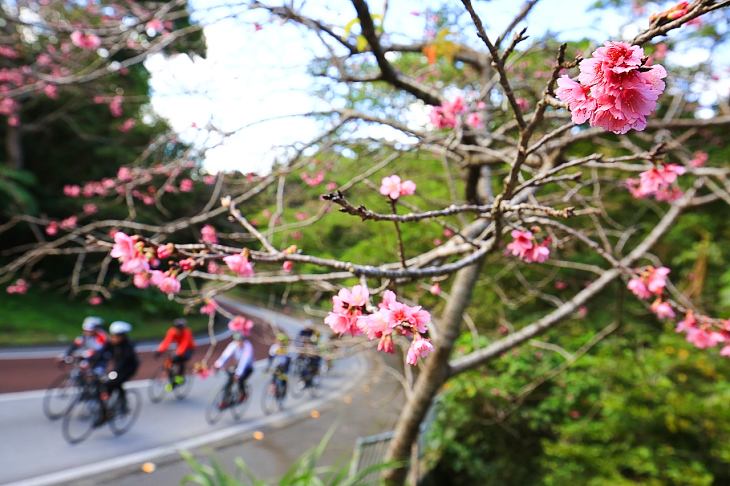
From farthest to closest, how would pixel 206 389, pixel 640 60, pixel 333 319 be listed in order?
pixel 206 389
pixel 333 319
pixel 640 60

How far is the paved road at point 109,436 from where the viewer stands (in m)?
3.88

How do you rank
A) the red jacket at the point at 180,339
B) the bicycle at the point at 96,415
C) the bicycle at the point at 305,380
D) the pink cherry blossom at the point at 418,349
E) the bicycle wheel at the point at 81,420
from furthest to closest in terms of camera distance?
the bicycle at the point at 305,380 < the red jacket at the point at 180,339 < the bicycle at the point at 96,415 < the bicycle wheel at the point at 81,420 < the pink cherry blossom at the point at 418,349

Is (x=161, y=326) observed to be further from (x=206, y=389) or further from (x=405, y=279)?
(x=405, y=279)

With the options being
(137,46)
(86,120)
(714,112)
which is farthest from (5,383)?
(714,112)

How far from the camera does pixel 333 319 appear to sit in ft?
3.34

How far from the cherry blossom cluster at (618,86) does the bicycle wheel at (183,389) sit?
738 centimetres

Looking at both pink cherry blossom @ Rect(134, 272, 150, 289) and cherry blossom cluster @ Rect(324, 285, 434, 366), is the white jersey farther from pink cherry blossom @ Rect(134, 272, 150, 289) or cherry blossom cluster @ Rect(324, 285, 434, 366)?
cherry blossom cluster @ Rect(324, 285, 434, 366)

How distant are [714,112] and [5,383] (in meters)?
11.1

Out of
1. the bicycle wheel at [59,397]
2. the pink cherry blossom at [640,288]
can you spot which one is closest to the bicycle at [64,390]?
the bicycle wheel at [59,397]

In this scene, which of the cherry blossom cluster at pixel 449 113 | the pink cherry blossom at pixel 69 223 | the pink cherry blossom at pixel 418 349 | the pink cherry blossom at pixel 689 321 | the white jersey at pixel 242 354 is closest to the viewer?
the pink cherry blossom at pixel 418 349

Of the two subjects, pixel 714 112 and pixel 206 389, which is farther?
pixel 206 389

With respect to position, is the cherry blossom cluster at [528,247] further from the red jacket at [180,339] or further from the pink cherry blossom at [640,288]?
the red jacket at [180,339]

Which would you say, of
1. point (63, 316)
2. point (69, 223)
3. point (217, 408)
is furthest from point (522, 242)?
point (63, 316)

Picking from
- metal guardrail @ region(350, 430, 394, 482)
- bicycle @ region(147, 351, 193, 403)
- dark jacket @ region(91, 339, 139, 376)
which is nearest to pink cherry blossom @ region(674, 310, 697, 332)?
metal guardrail @ region(350, 430, 394, 482)
